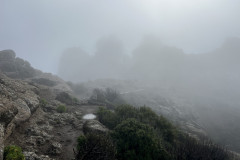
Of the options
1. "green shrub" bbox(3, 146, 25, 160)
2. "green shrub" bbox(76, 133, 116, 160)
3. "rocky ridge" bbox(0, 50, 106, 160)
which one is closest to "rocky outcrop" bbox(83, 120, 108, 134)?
"rocky ridge" bbox(0, 50, 106, 160)

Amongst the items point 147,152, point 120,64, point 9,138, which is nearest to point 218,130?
point 147,152

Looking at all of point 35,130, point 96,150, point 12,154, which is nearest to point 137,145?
point 96,150

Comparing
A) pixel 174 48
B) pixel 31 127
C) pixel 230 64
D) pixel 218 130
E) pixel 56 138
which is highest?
pixel 174 48

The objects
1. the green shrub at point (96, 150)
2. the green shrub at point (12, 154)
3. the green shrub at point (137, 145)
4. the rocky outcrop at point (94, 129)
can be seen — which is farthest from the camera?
the rocky outcrop at point (94, 129)

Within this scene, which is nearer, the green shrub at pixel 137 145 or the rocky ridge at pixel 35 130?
the rocky ridge at pixel 35 130

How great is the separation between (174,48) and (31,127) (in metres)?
143

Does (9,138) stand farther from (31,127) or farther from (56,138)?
(56,138)

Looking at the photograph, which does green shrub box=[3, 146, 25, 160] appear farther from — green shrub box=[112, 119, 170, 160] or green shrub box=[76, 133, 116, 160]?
green shrub box=[112, 119, 170, 160]

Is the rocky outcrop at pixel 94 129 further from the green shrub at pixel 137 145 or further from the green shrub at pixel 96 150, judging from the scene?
the green shrub at pixel 96 150

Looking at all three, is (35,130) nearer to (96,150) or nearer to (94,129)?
(94,129)

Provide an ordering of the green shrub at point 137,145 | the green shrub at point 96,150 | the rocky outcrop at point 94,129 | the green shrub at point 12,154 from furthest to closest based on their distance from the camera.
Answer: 1. the rocky outcrop at point 94,129
2. the green shrub at point 137,145
3. the green shrub at point 96,150
4. the green shrub at point 12,154

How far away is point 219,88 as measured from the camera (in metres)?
83.2

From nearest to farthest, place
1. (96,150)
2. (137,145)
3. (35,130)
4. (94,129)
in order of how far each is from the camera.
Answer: (96,150), (137,145), (35,130), (94,129)

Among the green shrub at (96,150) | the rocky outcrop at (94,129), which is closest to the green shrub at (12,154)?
the green shrub at (96,150)
